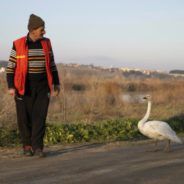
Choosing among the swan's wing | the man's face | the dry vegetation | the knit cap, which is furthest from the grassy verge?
the knit cap

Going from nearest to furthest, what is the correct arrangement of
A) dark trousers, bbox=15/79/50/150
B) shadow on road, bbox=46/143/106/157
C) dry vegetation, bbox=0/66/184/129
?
dark trousers, bbox=15/79/50/150 → shadow on road, bbox=46/143/106/157 → dry vegetation, bbox=0/66/184/129

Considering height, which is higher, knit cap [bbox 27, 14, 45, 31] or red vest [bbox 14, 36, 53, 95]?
knit cap [bbox 27, 14, 45, 31]

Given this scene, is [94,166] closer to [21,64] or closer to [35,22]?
[21,64]

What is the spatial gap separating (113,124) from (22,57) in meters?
5.59

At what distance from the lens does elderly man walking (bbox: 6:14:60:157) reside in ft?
30.0

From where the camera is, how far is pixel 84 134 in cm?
1239

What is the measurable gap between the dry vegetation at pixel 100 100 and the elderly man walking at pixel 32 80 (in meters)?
4.14

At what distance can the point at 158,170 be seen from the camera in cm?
833

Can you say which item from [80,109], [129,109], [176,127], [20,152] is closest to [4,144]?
[20,152]

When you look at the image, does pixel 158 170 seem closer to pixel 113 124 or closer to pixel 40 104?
pixel 40 104

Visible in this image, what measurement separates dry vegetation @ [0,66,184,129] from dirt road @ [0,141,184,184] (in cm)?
Result: 393

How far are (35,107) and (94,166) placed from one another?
1.58 m

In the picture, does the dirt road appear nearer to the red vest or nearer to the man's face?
the red vest

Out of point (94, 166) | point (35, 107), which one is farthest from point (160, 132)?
point (35, 107)
